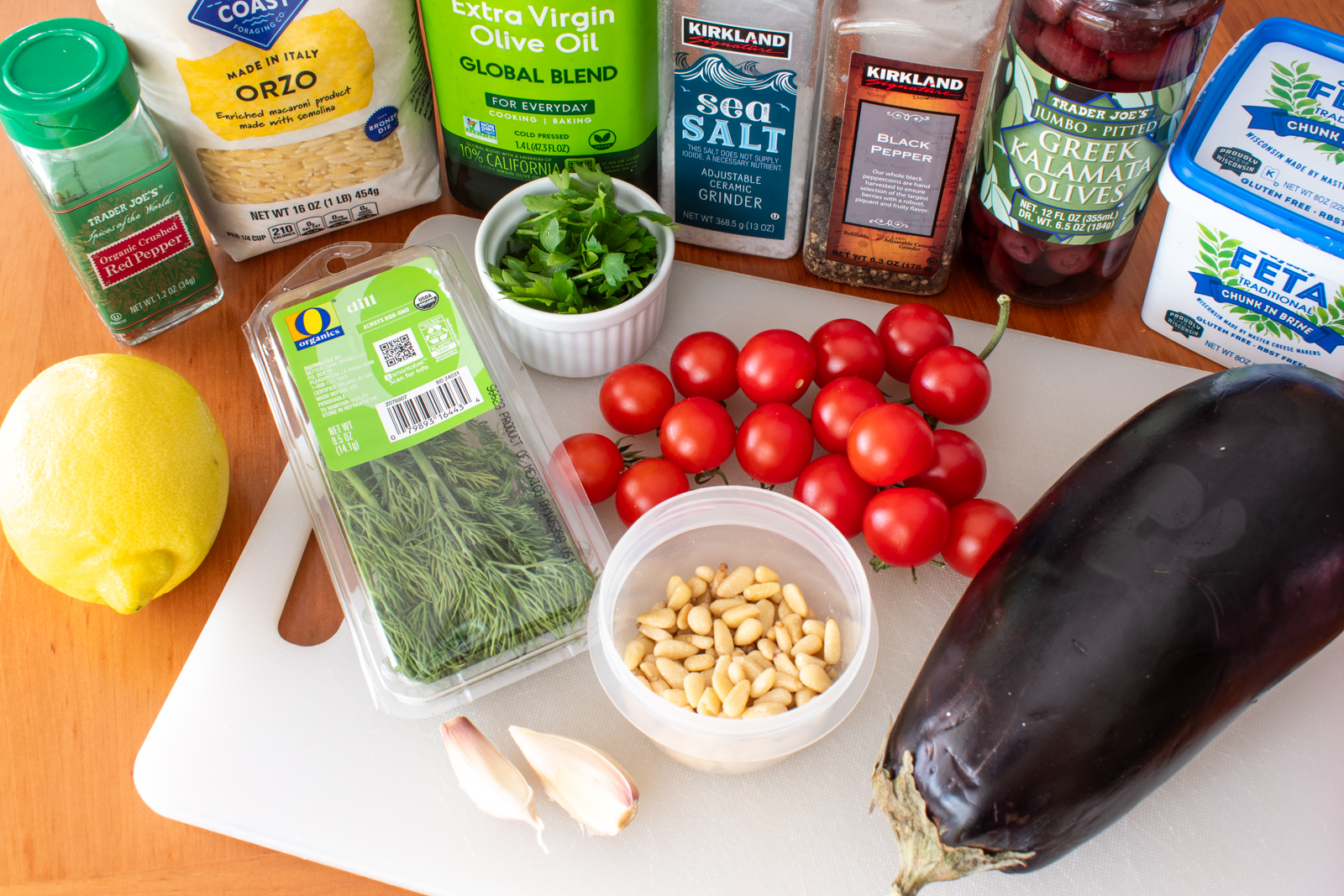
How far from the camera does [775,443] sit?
898 mm

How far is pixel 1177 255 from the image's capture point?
3.18 feet

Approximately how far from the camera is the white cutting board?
76 cm

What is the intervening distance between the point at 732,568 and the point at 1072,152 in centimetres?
48

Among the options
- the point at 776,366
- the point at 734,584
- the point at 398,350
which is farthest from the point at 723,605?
the point at 398,350

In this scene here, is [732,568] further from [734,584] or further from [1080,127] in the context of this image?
[1080,127]

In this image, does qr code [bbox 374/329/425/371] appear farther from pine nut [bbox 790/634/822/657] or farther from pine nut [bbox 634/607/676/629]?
pine nut [bbox 790/634/822/657]

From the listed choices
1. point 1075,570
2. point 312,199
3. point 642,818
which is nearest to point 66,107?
point 312,199

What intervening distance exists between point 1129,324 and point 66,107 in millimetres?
1029

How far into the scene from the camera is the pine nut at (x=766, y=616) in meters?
0.82

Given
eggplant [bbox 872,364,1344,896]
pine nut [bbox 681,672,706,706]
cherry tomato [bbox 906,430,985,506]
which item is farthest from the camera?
cherry tomato [bbox 906,430,985,506]

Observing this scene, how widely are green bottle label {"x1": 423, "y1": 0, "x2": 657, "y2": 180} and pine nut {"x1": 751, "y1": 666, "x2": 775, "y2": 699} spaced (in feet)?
1.84

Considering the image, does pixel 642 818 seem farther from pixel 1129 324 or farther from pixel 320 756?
pixel 1129 324

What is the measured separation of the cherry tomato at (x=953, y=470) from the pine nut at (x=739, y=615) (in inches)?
7.5

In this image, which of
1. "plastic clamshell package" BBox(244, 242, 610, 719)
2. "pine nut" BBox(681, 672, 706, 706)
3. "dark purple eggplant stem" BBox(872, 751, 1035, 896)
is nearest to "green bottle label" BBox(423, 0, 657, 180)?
"plastic clamshell package" BBox(244, 242, 610, 719)
